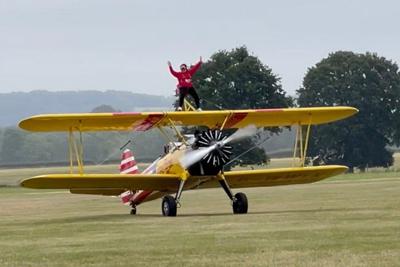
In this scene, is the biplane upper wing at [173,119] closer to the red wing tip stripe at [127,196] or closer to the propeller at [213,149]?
the propeller at [213,149]

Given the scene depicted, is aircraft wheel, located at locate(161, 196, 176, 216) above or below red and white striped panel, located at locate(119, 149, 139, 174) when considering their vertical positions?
below

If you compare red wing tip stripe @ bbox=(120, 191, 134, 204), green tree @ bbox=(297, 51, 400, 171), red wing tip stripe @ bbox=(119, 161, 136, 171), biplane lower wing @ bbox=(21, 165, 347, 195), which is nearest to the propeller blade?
biplane lower wing @ bbox=(21, 165, 347, 195)

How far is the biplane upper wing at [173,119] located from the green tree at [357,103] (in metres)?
56.2

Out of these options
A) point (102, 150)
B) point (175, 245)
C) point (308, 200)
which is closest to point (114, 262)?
point (175, 245)

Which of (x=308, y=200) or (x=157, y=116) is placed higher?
(x=157, y=116)

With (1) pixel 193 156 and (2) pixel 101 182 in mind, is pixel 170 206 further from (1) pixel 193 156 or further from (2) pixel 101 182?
(2) pixel 101 182

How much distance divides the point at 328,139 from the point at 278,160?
20977 mm

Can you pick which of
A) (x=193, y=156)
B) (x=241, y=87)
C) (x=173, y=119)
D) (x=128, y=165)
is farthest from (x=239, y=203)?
(x=241, y=87)

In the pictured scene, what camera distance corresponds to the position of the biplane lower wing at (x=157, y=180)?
74.2 ft

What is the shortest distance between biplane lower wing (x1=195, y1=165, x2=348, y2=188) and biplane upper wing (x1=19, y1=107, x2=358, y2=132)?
1.26 metres

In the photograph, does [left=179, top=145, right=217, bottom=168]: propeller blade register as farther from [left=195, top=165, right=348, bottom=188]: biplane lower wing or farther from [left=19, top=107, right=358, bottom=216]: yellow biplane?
[left=195, top=165, right=348, bottom=188]: biplane lower wing

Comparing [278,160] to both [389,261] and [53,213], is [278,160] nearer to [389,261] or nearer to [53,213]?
[53,213]

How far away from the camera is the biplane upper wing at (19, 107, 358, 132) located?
22.8 m

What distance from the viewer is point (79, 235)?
1694 cm
